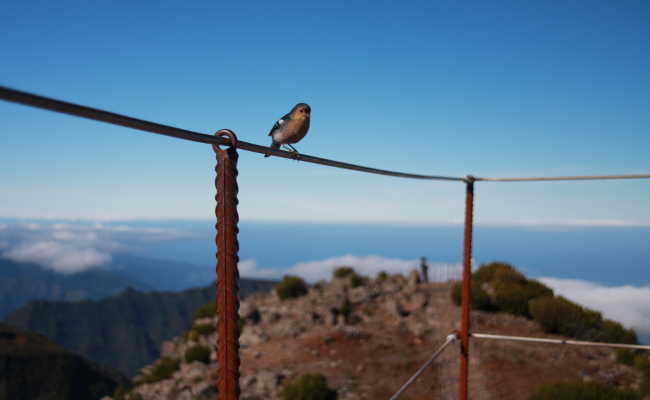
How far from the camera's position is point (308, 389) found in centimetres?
862

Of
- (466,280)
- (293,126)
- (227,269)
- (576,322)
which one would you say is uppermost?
(293,126)

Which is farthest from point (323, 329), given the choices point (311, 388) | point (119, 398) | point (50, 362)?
point (50, 362)

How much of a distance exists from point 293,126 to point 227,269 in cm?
147

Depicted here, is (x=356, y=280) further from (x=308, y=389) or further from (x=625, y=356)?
(x=625, y=356)

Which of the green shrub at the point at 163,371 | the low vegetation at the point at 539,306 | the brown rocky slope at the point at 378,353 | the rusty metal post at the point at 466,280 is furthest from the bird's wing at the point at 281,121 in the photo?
the green shrub at the point at 163,371

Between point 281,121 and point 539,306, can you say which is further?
point 539,306

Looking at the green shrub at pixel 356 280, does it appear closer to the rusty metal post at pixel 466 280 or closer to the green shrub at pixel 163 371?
the green shrub at pixel 163 371

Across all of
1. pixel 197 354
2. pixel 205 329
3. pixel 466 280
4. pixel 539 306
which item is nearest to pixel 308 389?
pixel 466 280

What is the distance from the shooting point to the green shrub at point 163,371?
13.3 m

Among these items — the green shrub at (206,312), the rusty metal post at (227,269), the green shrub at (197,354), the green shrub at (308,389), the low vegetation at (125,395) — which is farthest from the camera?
the green shrub at (206,312)

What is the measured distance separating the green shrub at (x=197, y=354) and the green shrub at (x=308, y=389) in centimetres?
525

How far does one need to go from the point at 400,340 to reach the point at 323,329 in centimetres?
224

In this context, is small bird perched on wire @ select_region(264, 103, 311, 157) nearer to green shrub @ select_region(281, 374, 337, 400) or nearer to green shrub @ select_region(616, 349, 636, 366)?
green shrub @ select_region(281, 374, 337, 400)

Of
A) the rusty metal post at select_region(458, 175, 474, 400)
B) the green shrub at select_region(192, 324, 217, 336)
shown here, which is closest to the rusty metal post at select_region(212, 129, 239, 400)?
the rusty metal post at select_region(458, 175, 474, 400)
